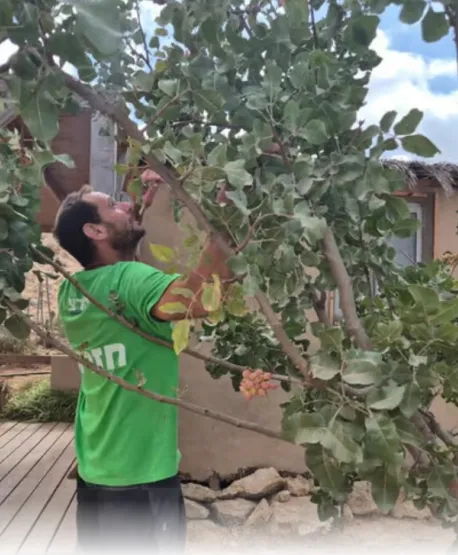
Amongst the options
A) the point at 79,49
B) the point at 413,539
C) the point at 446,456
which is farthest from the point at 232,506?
the point at 79,49

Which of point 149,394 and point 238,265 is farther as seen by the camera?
point 149,394

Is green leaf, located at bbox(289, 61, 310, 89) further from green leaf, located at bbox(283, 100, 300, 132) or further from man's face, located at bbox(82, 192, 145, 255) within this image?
man's face, located at bbox(82, 192, 145, 255)

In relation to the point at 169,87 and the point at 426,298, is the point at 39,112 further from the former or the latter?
the point at 426,298

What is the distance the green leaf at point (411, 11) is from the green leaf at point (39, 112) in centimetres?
53

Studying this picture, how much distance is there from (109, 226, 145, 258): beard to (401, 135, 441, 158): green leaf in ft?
3.15

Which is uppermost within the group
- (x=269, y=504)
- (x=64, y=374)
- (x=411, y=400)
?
(x=411, y=400)

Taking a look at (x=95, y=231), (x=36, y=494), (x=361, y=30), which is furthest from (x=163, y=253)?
(x=36, y=494)

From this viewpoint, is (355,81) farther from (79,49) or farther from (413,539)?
(413,539)

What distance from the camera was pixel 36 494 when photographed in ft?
14.0

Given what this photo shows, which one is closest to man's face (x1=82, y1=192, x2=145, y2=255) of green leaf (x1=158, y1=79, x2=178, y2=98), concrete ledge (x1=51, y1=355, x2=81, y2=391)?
green leaf (x1=158, y1=79, x2=178, y2=98)

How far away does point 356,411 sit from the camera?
0.96m

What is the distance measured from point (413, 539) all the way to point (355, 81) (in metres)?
3.24

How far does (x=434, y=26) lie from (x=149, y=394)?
2.44 ft

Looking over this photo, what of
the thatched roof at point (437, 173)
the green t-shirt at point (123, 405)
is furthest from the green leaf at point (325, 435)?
the thatched roof at point (437, 173)
